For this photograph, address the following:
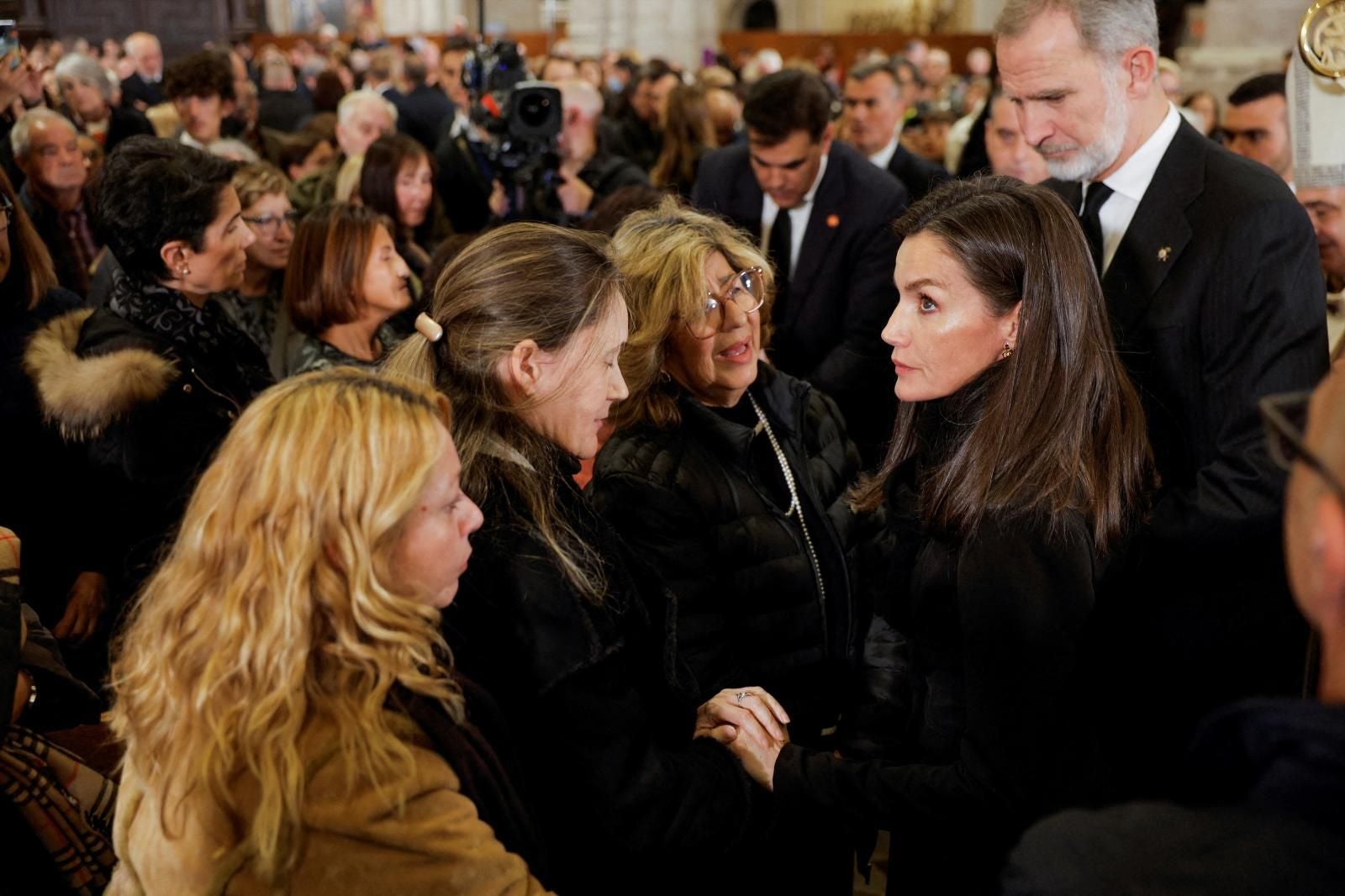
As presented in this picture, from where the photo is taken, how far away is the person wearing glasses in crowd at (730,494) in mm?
2039

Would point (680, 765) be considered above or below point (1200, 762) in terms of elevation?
below

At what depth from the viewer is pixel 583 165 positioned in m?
5.53

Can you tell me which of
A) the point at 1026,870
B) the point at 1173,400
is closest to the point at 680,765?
the point at 1026,870

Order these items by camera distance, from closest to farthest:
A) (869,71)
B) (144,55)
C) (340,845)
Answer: (340,845)
(869,71)
(144,55)

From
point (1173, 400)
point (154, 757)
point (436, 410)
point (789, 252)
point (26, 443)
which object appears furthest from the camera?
point (789, 252)

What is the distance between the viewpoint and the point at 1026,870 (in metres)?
0.96

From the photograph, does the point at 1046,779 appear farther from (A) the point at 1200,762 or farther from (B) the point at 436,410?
(B) the point at 436,410

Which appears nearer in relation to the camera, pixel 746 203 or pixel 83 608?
pixel 83 608

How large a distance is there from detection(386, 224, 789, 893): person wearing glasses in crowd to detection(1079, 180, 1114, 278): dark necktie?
1.01 metres

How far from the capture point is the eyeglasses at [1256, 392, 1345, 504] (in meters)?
0.89

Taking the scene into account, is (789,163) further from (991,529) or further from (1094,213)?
(991,529)

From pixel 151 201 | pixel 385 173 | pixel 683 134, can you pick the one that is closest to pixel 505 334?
pixel 151 201

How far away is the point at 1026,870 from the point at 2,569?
141 cm

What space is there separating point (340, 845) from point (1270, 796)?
875mm
